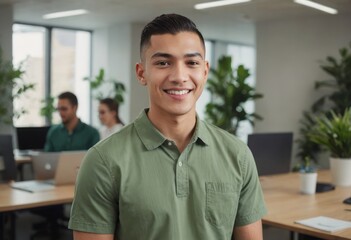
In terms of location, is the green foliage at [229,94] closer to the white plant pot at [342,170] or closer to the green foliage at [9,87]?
the green foliage at [9,87]

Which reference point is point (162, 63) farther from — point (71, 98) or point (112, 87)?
point (112, 87)

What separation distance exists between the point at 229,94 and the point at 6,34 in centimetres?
348

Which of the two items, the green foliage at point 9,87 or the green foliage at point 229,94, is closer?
the green foliage at point 9,87

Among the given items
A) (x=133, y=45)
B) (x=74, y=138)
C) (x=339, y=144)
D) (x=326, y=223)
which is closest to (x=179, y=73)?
(x=326, y=223)

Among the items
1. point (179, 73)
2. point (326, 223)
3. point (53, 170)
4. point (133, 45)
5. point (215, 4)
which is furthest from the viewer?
point (133, 45)

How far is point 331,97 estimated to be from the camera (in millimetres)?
6934

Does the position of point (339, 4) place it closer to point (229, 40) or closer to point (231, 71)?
point (231, 71)

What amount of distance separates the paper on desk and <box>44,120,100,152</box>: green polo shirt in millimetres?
Answer: 2493

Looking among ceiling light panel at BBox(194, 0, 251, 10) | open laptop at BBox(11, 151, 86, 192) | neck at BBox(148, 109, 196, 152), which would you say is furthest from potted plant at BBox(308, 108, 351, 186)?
ceiling light panel at BBox(194, 0, 251, 10)

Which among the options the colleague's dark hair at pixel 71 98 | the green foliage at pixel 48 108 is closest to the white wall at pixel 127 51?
the green foliage at pixel 48 108

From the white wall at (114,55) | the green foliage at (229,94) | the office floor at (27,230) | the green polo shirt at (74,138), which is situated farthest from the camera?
the white wall at (114,55)

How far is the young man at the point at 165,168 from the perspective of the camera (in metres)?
1.35

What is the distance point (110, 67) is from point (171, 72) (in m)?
7.80

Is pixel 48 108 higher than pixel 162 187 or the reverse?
the reverse
